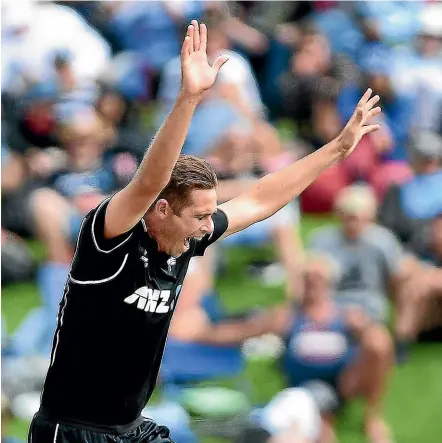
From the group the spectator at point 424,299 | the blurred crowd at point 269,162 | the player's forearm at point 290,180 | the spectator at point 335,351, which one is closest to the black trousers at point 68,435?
the player's forearm at point 290,180

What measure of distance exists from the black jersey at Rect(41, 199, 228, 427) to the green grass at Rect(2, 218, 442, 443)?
117 inches

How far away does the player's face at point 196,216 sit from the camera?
3.62 m

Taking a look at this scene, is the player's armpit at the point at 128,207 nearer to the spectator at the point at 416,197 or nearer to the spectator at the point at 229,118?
the spectator at the point at 229,118

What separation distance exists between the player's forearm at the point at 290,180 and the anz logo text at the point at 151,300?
0.66 meters

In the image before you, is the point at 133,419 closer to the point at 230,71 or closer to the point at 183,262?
the point at 183,262

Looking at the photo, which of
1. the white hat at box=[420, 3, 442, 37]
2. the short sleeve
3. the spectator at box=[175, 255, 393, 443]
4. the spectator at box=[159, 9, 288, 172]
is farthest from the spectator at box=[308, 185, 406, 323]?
the white hat at box=[420, 3, 442, 37]

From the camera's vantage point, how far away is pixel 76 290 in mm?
3695

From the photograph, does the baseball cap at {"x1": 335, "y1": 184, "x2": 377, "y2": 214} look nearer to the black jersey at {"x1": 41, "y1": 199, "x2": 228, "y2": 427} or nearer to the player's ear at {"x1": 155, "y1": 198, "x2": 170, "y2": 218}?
the black jersey at {"x1": 41, "y1": 199, "x2": 228, "y2": 427}

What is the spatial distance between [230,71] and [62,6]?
95.1 inches

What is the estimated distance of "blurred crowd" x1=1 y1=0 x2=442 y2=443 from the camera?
7227mm

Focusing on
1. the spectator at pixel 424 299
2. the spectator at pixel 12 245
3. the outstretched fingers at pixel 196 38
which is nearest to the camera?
the outstretched fingers at pixel 196 38

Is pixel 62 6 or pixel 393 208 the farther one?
pixel 62 6

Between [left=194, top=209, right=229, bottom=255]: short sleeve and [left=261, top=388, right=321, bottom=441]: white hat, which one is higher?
[left=261, top=388, right=321, bottom=441]: white hat

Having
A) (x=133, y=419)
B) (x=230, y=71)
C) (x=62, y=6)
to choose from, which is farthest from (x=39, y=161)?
(x=133, y=419)
